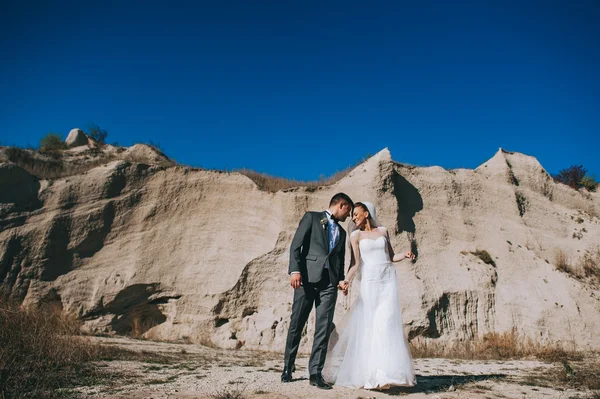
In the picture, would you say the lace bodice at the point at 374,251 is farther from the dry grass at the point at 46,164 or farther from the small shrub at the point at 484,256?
the dry grass at the point at 46,164

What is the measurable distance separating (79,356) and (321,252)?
11.4 feet

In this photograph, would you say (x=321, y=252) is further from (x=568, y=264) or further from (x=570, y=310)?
(x=568, y=264)

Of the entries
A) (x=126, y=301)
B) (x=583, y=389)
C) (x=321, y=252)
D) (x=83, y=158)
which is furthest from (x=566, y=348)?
(x=83, y=158)

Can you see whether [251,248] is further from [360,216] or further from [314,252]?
[314,252]

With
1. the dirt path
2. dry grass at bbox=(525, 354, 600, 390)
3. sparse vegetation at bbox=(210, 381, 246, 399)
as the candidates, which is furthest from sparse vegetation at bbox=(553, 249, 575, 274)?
sparse vegetation at bbox=(210, 381, 246, 399)

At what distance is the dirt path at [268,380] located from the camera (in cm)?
436

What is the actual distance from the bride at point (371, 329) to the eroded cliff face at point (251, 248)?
15.7 ft

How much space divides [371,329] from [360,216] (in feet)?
4.26

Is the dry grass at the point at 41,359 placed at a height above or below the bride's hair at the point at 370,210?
below

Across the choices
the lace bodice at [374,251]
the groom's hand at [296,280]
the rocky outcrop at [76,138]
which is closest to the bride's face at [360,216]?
the lace bodice at [374,251]

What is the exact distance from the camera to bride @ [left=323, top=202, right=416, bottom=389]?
4656 millimetres

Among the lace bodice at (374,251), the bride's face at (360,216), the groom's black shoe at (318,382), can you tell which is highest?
the bride's face at (360,216)

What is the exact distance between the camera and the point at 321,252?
16.5 ft

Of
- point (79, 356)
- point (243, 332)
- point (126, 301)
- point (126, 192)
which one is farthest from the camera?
Result: point (126, 192)
